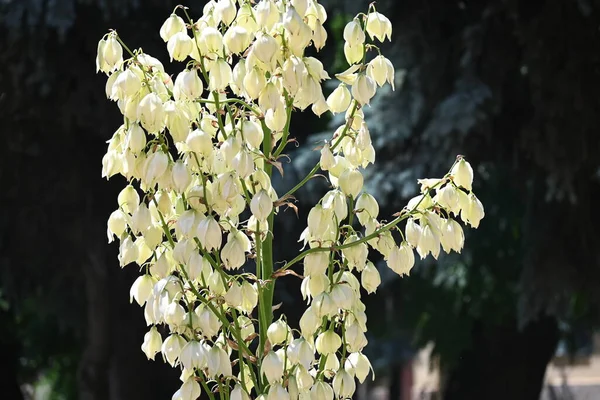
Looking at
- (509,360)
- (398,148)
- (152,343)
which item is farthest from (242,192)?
(509,360)

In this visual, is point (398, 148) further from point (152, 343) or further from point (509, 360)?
point (152, 343)

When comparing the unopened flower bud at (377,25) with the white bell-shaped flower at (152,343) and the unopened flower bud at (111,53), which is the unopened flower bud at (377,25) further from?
the white bell-shaped flower at (152,343)

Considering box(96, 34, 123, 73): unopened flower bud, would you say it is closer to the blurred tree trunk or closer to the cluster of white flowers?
the cluster of white flowers

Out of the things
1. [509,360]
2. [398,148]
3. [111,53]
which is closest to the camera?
[111,53]

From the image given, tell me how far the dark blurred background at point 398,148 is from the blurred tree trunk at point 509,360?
0.72 meters

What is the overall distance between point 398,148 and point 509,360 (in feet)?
10.5

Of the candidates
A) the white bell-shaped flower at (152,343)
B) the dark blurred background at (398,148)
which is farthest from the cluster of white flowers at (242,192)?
the dark blurred background at (398,148)

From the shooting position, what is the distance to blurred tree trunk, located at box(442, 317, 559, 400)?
25.1ft

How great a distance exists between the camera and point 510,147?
5.39 metres

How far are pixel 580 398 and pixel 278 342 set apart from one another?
48.8 ft

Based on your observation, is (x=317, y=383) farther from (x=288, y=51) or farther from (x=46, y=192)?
(x=46, y=192)

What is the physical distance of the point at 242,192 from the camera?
1.66 meters

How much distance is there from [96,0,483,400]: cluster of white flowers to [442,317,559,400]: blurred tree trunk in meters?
6.18

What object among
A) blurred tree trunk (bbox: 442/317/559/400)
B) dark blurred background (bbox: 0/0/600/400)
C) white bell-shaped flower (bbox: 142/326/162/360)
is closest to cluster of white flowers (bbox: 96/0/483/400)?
white bell-shaped flower (bbox: 142/326/162/360)
